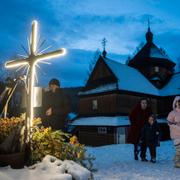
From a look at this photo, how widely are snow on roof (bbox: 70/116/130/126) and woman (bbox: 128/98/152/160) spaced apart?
1699 centimetres

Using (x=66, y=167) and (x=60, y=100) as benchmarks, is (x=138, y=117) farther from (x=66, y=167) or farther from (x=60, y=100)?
(x=66, y=167)

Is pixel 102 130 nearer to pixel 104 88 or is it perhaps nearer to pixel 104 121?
pixel 104 121

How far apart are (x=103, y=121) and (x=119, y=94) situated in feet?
9.83

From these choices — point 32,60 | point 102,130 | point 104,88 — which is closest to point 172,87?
point 104,88

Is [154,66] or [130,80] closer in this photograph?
[130,80]

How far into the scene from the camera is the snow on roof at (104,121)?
27875 millimetres

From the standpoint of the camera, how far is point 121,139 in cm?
2809

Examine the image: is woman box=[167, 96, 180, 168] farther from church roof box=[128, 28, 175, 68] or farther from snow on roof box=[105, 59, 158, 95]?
church roof box=[128, 28, 175, 68]

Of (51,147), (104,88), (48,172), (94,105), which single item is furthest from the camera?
(94,105)

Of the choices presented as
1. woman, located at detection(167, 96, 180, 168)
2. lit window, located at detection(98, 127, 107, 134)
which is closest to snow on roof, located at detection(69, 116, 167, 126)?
lit window, located at detection(98, 127, 107, 134)

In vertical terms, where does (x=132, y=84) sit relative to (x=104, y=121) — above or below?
above

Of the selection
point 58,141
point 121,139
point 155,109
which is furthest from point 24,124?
point 155,109

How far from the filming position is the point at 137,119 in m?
10.3

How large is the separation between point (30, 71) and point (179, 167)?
4822 millimetres
